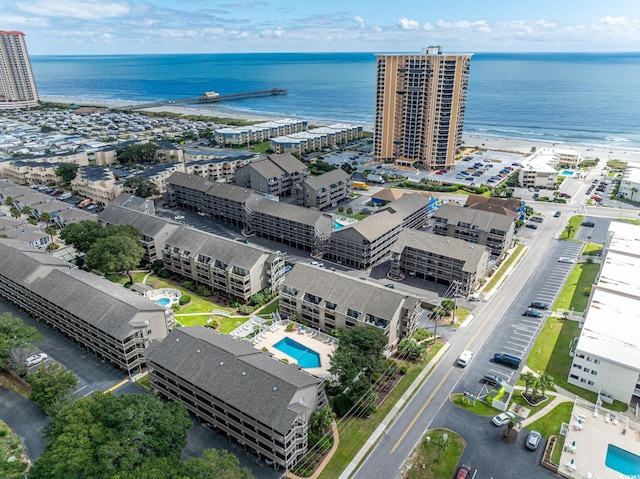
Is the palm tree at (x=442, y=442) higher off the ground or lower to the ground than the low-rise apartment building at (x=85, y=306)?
lower

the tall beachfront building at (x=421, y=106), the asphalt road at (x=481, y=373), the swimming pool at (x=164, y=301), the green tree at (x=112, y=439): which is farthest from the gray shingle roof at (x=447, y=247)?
the tall beachfront building at (x=421, y=106)

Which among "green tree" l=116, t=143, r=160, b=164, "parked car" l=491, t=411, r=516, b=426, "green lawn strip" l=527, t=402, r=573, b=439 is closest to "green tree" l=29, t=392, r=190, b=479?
"parked car" l=491, t=411, r=516, b=426

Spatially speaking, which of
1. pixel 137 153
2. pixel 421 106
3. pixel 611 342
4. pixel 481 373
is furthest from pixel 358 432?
pixel 137 153

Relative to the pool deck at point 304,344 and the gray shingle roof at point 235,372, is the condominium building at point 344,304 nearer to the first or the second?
the pool deck at point 304,344

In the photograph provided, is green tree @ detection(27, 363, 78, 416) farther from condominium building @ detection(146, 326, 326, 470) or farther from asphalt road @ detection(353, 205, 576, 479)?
asphalt road @ detection(353, 205, 576, 479)

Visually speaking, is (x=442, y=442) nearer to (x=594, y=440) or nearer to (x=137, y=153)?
(x=594, y=440)

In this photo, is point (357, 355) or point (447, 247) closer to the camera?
point (357, 355)
